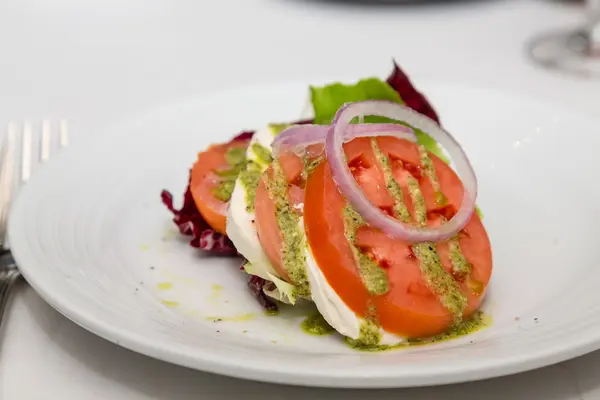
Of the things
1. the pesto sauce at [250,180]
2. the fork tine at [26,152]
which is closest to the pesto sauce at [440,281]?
the pesto sauce at [250,180]

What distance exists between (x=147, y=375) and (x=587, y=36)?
311cm

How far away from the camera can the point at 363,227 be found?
5.33ft

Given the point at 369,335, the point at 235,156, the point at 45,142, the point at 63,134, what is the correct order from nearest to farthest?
the point at 369,335
the point at 235,156
the point at 45,142
the point at 63,134

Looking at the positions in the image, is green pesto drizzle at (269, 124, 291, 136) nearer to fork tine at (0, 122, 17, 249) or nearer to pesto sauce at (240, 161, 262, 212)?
pesto sauce at (240, 161, 262, 212)

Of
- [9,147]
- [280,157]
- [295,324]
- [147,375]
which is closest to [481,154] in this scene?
[280,157]

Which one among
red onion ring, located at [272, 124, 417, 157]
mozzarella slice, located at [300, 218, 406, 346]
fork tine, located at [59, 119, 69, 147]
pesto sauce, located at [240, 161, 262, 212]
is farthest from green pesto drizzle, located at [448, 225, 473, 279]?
fork tine, located at [59, 119, 69, 147]

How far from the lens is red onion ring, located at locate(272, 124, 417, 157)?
1.77 meters

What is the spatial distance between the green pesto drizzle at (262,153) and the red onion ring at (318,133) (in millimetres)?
105

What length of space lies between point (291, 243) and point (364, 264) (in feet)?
0.60

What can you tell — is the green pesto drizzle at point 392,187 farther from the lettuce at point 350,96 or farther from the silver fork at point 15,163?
the silver fork at point 15,163

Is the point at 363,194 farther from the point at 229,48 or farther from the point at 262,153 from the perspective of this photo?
the point at 229,48

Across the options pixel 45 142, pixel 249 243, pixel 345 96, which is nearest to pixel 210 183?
pixel 249 243

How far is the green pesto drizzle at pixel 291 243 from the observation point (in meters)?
1.65

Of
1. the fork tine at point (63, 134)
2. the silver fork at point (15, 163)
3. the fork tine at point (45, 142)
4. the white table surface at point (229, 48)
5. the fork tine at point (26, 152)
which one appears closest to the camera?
the silver fork at point (15, 163)
